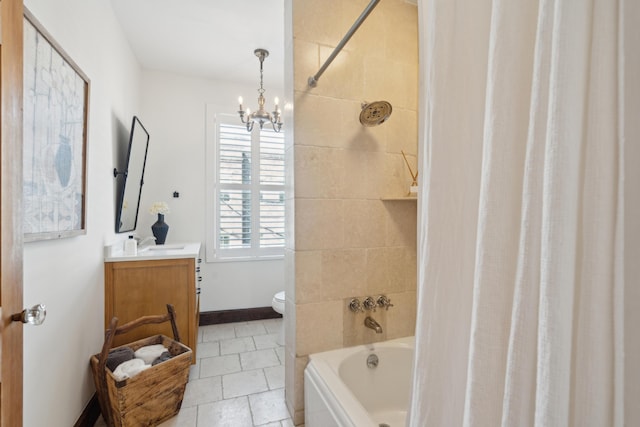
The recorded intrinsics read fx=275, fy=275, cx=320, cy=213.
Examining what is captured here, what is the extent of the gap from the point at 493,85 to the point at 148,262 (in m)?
2.36

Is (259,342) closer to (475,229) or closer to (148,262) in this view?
(148,262)

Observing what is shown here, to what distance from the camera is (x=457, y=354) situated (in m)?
0.60

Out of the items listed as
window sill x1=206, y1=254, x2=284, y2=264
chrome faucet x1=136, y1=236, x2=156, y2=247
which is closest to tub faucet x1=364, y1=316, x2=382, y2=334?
window sill x1=206, y1=254, x2=284, y2=264

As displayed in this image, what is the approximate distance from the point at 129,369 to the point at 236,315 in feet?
5.67

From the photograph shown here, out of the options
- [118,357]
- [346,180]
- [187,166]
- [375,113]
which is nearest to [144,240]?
[187,166]

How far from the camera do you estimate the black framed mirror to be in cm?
228

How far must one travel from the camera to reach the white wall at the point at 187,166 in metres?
3.10

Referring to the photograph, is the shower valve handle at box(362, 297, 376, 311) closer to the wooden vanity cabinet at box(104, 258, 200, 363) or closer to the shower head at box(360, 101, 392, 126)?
the shower head at box(360, 101, 392, 126)

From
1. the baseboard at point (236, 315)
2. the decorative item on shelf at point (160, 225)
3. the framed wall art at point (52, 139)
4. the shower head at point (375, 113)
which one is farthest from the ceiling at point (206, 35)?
the baseboard at point (236, 315)

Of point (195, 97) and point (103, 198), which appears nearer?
point (103, 198)

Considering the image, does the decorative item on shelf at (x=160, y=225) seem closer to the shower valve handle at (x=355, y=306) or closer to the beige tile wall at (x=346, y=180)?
the beige tile wall at (x=346, y=180)

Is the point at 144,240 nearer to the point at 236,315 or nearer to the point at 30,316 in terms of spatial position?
the point at 236,315

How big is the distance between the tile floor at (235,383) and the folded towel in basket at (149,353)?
365mm

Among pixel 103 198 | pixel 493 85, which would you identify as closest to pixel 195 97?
pixel 103 198
